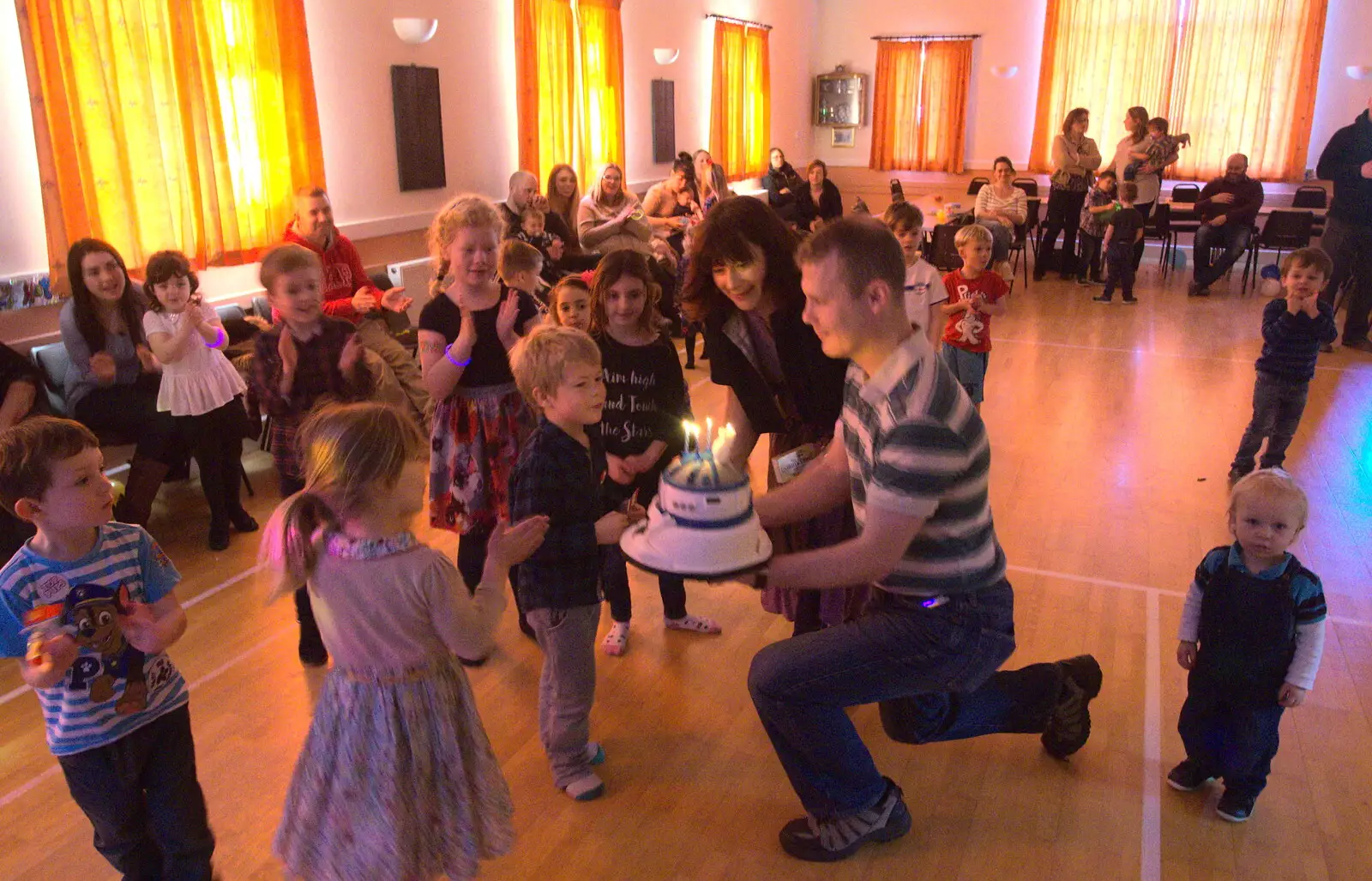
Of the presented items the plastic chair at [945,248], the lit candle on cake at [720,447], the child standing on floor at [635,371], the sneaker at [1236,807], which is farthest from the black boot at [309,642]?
the plastic chair at [945,248]

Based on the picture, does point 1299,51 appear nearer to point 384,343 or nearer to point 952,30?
point 952,30

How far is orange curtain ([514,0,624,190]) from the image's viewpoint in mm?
8750

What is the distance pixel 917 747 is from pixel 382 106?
20.9 ft

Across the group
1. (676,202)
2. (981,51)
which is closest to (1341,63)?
(981,51)

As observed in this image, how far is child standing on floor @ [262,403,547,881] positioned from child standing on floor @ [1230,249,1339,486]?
4254 millimetres

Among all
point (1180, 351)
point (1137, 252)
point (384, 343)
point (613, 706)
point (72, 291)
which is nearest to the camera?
point (613, 706)

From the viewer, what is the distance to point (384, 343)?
5379 mm

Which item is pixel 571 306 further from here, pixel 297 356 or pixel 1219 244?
pixel 1219 244

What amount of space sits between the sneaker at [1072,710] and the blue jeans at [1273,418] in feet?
9.26

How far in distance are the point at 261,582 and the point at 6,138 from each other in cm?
287

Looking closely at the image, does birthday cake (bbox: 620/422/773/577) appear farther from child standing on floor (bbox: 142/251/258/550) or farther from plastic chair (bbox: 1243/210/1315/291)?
plastic chair (bbox: 1243/210/1315/291)

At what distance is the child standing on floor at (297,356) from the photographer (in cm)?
315

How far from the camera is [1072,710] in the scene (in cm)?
276

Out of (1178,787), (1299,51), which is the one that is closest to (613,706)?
(1178,787)
